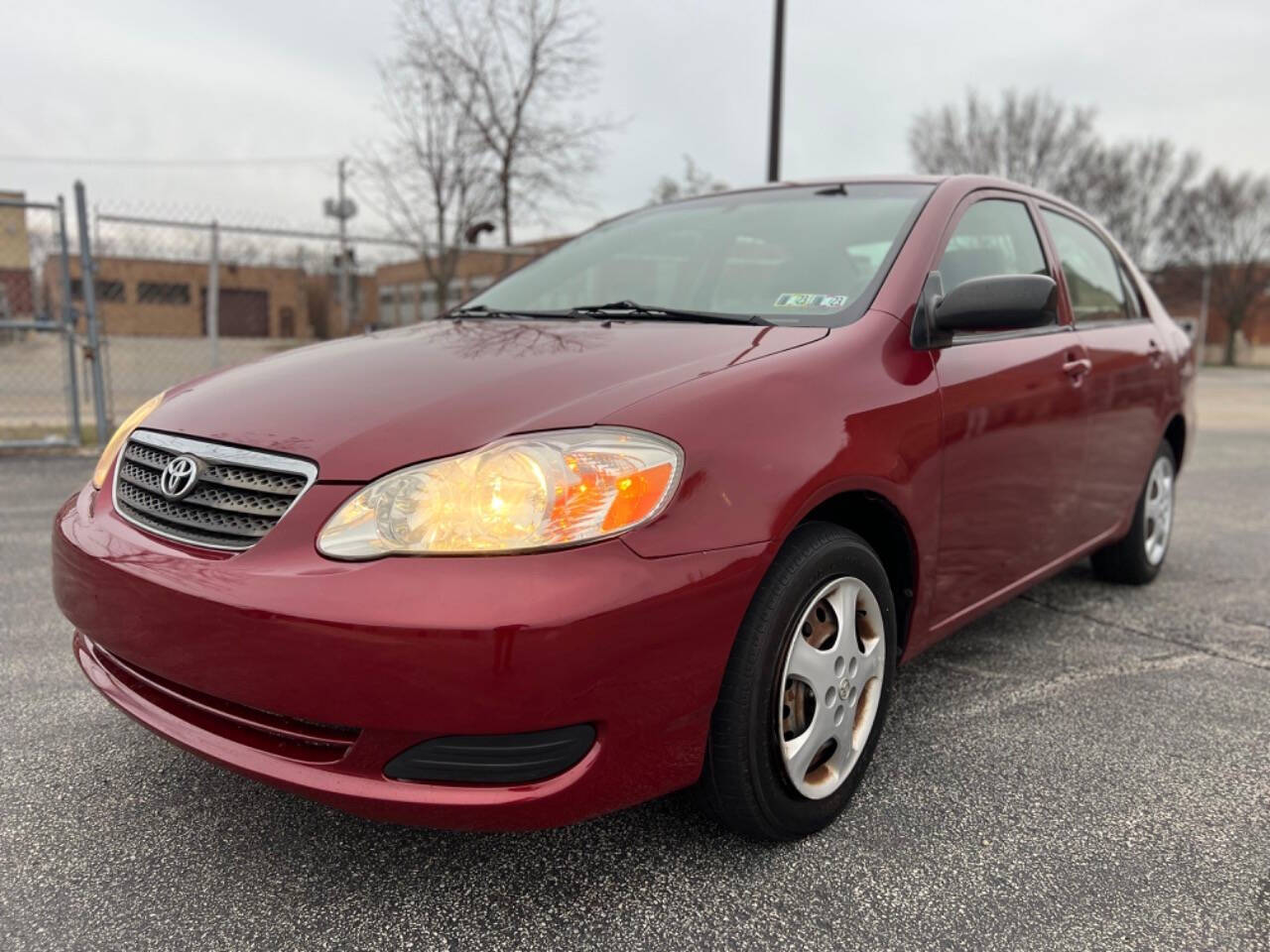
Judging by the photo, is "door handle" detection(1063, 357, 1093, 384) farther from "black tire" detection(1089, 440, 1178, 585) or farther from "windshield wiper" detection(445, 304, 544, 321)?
"windshield wiper" detection(445, 304, 544, 321)

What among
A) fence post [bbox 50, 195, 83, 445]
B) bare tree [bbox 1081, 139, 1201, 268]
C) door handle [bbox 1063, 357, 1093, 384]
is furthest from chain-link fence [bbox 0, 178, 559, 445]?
bare tree [bbox 1081, 139, 1201, 268]

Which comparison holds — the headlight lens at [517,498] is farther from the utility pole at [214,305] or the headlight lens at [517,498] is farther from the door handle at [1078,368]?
the utility pole at [214,305]

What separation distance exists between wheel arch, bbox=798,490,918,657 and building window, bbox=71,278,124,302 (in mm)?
6891

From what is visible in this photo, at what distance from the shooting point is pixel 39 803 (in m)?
2.09

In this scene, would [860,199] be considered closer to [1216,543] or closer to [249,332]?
[1216,543]

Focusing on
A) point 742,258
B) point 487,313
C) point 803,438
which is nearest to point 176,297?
point 487,313

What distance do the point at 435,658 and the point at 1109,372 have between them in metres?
2.77

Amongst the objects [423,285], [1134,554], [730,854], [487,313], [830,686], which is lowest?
[730,854]

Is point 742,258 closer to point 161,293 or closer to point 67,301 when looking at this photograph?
point 67,301

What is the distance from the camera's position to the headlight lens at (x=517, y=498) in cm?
156

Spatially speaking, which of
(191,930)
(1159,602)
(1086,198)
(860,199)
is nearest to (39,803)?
(191,930)

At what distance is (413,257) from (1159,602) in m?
7.77

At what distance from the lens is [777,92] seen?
984 cm

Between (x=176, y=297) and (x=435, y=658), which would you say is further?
(x=176, y=297)
